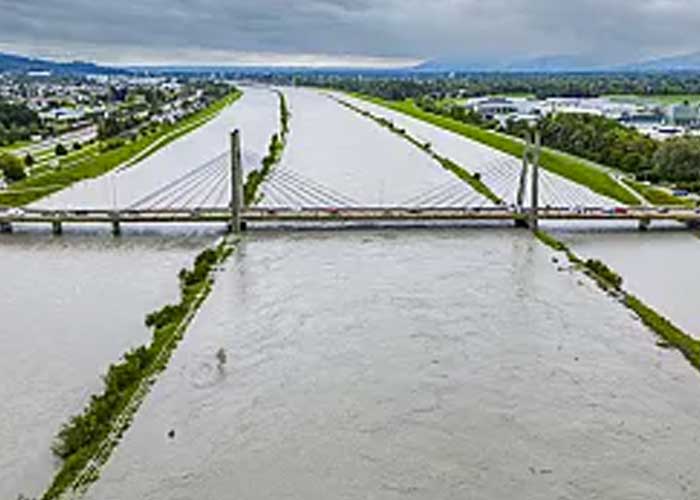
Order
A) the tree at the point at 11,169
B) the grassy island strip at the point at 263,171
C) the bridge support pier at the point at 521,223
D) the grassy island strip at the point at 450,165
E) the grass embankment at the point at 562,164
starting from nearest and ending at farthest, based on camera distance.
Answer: the bridge support pier at the point at 521,223 < the grassy island strip at the point at 263,171 < the grassy island strip at the point at 450,165 < the grass embankment at the point at 562,164 < the tree at the point at 11,169

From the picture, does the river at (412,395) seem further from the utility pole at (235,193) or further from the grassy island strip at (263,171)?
the grassy island strip at (263,171)

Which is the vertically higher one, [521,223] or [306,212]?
[306,212]

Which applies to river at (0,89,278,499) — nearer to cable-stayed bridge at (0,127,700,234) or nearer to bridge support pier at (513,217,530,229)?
cable-stayed bridge at (0,127,700,234)

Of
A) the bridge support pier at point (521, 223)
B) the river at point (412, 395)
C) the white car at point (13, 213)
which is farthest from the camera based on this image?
the bridge support pier at point (521, 223)

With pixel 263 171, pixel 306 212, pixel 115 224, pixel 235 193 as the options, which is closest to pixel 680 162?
pixel 263 171

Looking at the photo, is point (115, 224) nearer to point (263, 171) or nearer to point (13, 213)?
point (13, 213)

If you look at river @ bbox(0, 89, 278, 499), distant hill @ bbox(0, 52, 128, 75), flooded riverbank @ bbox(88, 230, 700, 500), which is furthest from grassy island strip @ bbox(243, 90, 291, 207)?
distant hill @ bbox(0, 52, 128, 75)

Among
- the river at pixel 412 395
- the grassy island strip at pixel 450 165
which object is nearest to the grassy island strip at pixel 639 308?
the river at pixel 412 395
